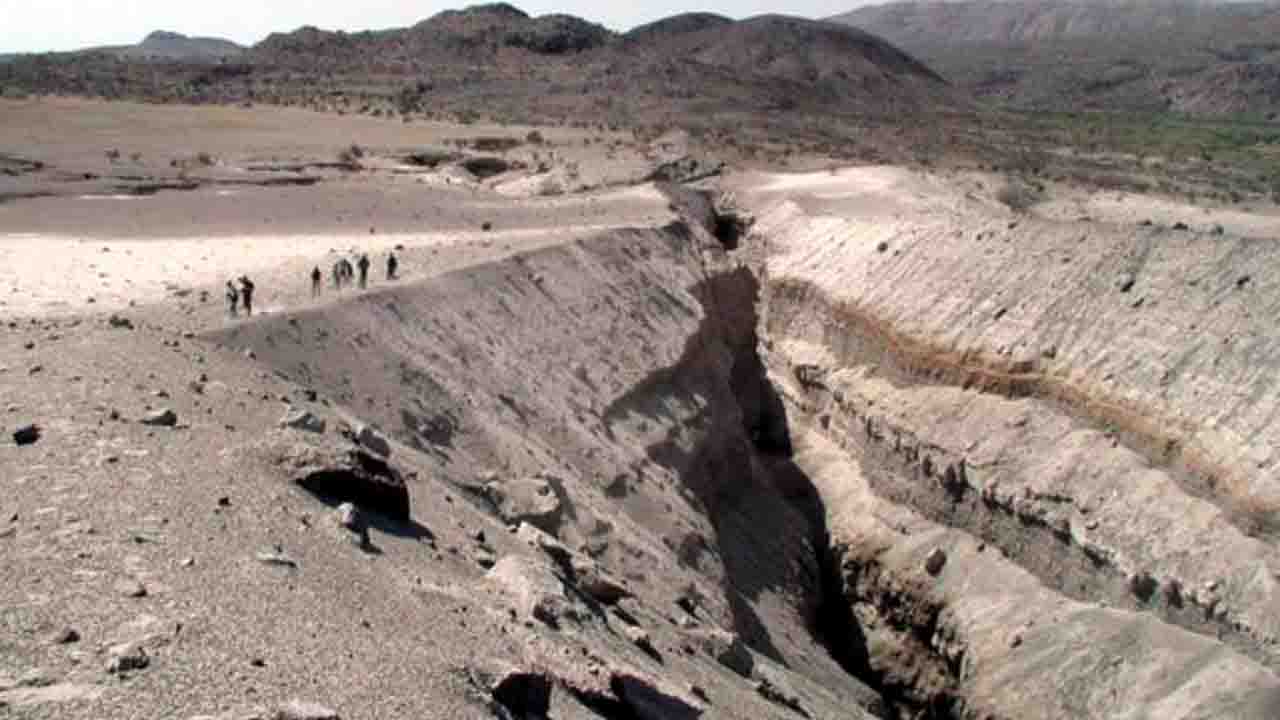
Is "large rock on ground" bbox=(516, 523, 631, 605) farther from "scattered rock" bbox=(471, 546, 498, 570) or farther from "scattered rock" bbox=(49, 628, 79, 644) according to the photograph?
"scattered rock" bbox=(49, 628, 79, 644)

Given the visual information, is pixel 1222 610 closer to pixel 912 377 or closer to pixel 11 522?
pixel 912 377

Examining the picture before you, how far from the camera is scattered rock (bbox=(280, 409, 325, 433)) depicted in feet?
42.9

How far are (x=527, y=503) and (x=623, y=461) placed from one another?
4.74 metres

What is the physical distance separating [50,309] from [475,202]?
67.9 feet

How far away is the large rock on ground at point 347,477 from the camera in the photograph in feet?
38.5

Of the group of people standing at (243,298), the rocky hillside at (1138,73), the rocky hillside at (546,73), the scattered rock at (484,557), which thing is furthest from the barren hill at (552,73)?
the scattered rock at (484,557)

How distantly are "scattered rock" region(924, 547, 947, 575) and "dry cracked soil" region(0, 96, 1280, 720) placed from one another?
0.06 m

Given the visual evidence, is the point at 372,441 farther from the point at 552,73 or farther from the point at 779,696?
the point at 552,73

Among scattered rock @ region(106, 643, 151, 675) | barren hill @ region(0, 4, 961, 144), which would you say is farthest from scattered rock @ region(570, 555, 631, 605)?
barren hill @ region(0, 4, 961, 144)

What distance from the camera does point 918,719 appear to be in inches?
855

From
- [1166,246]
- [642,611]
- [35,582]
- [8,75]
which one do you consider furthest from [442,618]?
[8,75]

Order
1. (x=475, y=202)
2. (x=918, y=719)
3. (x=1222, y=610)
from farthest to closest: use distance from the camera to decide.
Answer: (x=475, y=202)
(x=918, y=719)
(x=1222, y=610)

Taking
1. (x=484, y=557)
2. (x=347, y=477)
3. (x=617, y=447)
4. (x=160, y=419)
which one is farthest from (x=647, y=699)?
(x=617, y=447)

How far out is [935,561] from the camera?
76.1 feet
